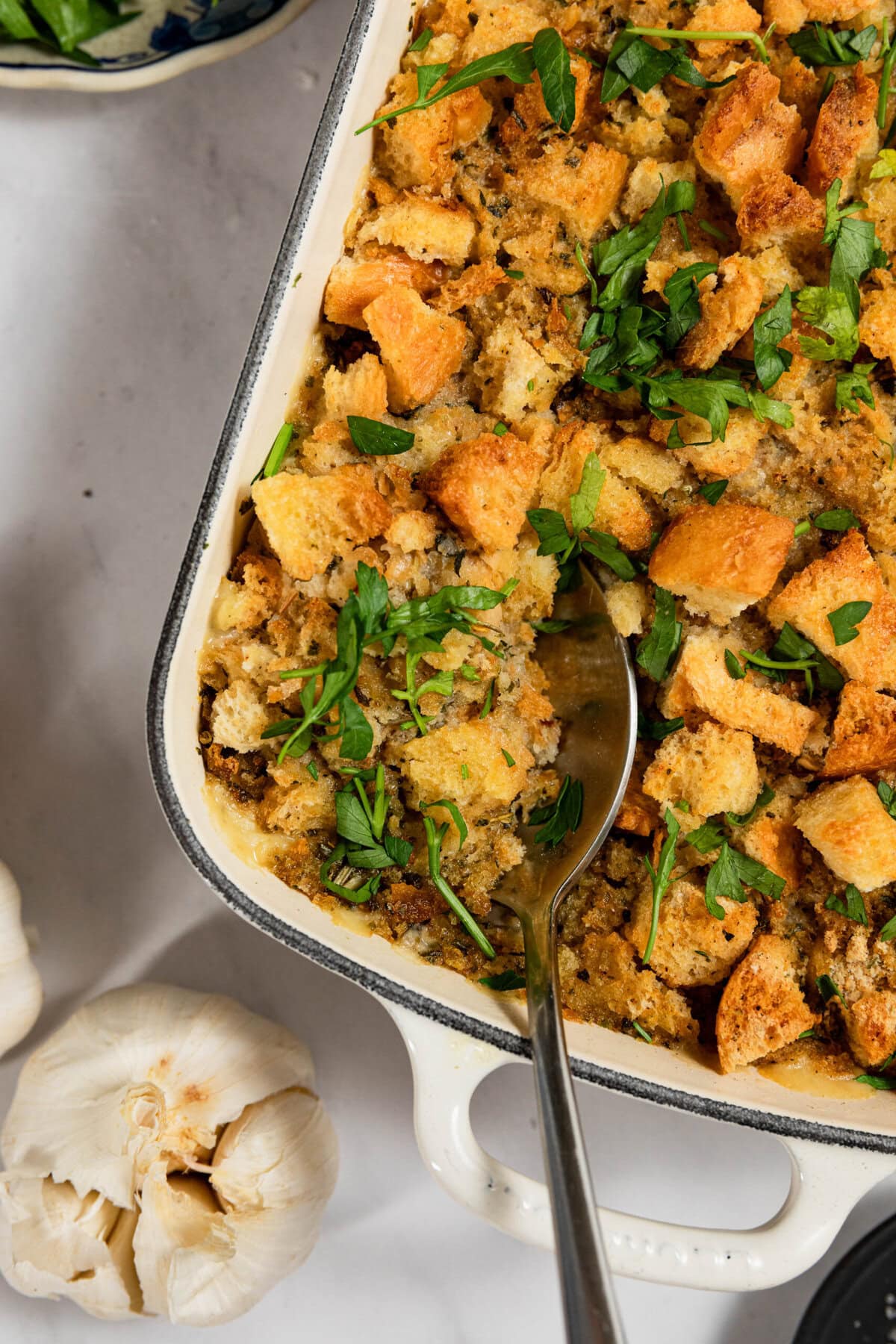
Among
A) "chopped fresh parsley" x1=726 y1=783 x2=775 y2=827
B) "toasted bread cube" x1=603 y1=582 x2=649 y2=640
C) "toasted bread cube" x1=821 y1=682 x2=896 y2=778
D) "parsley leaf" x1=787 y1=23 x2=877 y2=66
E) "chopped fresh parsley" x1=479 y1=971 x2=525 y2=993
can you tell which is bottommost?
"chopped fresh parsley" x1=479 y1=971 x2=525 y2=993

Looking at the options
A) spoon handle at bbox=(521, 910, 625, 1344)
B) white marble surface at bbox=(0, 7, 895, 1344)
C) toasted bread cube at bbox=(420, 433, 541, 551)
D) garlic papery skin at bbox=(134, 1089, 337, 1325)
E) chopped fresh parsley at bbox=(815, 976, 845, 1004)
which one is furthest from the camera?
white marble surface at bbox=(0, 7, 895, 1344)

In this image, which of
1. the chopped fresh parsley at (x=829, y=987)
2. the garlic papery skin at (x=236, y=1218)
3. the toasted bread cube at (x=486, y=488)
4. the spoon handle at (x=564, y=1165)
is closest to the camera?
the spoon handle at (x=564, y=1165)

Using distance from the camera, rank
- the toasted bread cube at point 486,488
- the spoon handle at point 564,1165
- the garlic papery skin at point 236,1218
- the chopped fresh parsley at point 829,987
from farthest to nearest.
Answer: the garlic papery skin at point 236,1218
the chopped fresh parsley at point 829,987
the toasted bread cube at point 486,488
the spoon handle at point 564,1165

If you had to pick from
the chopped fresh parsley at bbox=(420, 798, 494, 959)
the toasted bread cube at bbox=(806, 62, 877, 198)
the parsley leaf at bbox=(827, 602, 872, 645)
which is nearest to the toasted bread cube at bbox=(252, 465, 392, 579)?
the chopped fresh parsley at bbox=(420, 798, 494, 959)

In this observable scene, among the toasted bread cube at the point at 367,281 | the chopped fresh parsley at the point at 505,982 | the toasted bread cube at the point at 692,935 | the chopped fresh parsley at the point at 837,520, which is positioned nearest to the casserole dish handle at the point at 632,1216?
the chopped fresh parsley at the point at 505,982

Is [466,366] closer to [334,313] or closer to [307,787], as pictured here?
[334,313]

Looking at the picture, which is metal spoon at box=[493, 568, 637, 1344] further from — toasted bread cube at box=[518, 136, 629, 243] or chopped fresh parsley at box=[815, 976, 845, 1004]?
toasted bread cube at box=[518, 136, 629, 243]

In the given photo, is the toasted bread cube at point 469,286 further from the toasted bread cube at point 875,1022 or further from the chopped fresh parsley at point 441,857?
the toasted bread cube at point 875,1022
